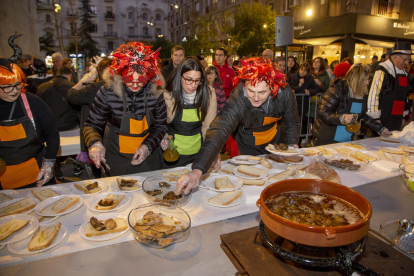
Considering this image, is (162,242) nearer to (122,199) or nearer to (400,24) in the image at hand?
(122,199)

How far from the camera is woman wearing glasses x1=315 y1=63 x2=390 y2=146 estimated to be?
3.34 metres

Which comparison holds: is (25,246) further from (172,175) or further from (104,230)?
(172,175)

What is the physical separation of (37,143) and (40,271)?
1651 mm

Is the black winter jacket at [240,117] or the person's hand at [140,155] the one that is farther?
the person's hand at [140,155]

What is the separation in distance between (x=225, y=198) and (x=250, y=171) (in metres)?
0.45

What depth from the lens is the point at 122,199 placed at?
1593 millimetres

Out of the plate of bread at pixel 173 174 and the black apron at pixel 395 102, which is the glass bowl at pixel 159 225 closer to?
the plate of bread at pixel 173 174

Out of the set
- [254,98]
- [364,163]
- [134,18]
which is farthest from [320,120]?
[134,18]

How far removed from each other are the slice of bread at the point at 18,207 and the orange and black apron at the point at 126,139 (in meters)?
1.00

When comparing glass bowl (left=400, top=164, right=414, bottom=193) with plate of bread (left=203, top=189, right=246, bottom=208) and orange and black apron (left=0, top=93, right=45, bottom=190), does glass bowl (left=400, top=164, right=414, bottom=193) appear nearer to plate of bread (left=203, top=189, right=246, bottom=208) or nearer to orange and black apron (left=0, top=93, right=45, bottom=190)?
plate of bread (left=203, top=189, right=246, bottom=208)

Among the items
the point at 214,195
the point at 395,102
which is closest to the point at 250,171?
the point at 214,195

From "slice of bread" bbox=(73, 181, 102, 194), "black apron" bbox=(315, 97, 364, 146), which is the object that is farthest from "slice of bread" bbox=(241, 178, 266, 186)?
"black apron" bbox=(315, 97, 364, 146)

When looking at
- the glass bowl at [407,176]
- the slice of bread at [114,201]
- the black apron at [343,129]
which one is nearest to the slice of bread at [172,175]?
the slice of bread at [114,201]

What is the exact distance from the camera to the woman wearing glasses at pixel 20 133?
2.14 meters
